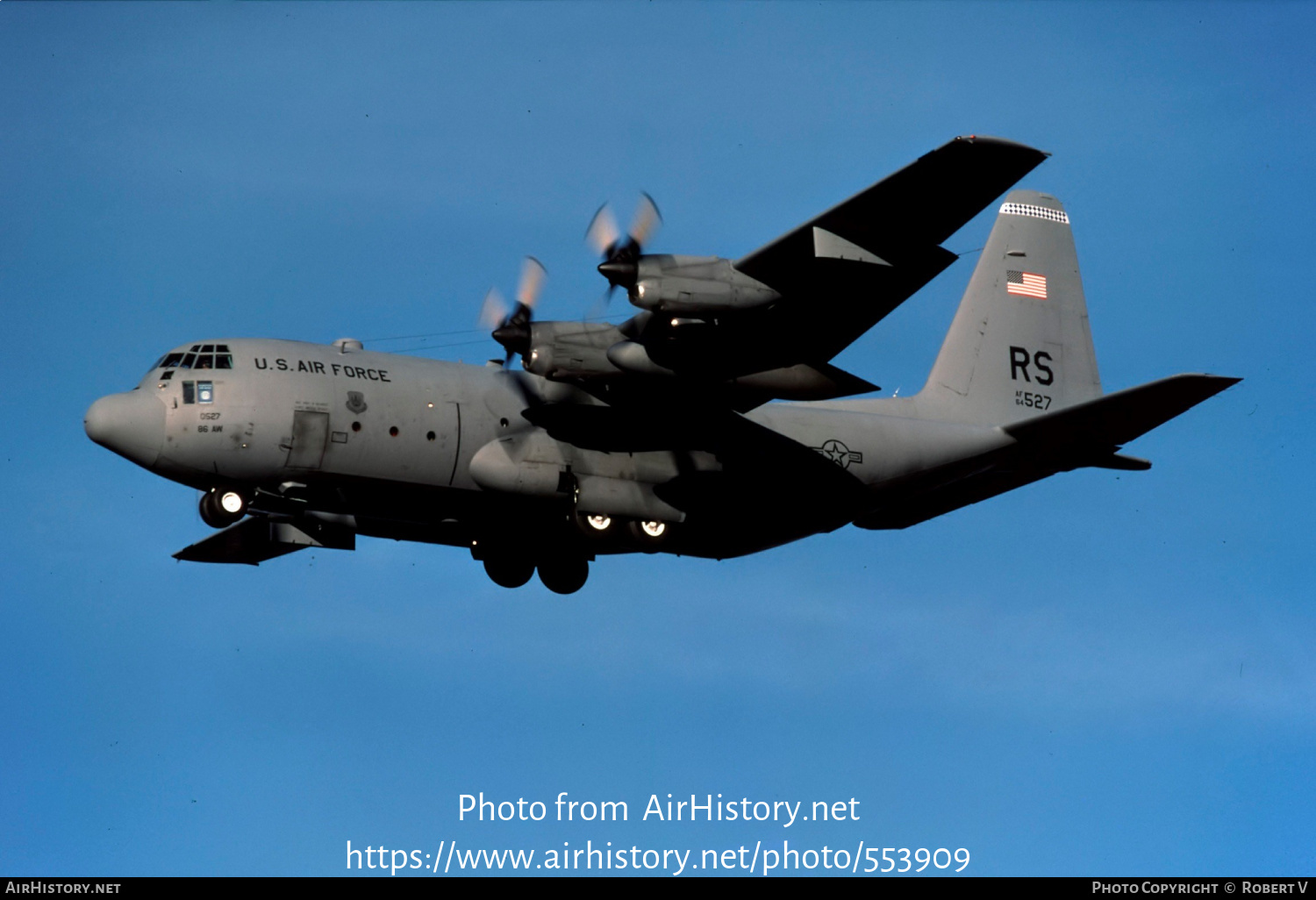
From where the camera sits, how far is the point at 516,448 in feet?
70.1

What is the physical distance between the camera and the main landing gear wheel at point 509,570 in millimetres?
23703

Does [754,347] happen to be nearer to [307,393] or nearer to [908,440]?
[908,440]

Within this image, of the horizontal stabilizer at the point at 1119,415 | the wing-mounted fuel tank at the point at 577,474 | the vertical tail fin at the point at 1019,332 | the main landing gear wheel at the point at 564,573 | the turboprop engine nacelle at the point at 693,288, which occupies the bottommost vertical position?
the main landing gear wheel at the point at 564,573

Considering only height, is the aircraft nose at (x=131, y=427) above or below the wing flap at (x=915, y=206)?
below

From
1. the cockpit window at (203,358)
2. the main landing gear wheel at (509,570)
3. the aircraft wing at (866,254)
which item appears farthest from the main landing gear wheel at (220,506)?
the aircraft wing at (866,254)

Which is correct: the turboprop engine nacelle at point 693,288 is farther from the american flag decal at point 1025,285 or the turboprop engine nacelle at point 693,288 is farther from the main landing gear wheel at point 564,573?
the american flag decal at point 1025,285

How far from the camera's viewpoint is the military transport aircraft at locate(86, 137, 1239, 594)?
19578 mm

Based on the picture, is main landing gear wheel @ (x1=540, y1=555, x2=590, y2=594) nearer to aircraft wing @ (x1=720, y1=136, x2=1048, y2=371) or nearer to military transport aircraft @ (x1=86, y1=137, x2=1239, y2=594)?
military transport aircraft @ (x1=86, y1=137, x2=1239, y2=594)

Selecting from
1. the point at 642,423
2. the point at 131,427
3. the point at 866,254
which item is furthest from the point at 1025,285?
the point at 131,427

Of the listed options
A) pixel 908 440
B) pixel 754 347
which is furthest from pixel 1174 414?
pixel 754 347

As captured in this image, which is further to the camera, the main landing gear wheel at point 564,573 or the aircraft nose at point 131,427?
the main landing gear wheel at point 564,573

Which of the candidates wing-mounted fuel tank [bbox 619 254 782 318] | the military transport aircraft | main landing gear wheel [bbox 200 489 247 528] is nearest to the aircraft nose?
the military transport aircraft

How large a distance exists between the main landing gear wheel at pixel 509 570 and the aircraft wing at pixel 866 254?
5030 mm

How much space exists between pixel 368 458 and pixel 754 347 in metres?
5.22
